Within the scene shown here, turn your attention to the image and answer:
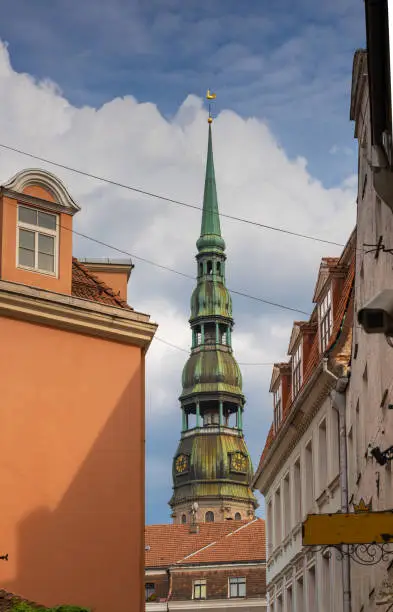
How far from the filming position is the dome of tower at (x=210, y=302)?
137m

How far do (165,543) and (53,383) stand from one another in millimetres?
70171

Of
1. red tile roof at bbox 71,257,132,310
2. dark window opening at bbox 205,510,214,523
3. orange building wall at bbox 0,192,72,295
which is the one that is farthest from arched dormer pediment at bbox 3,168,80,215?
dark window opening at bbox 205,510,214,523

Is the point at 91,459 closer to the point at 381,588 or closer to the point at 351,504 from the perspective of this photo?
the point at 381,588

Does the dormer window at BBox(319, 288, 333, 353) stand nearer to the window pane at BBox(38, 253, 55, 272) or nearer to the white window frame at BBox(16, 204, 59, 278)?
the white window frame at BBox(16, 204, 59, 278)

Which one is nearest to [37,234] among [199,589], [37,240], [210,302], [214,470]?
[37,240]

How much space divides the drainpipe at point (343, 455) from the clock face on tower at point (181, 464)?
4782 inches

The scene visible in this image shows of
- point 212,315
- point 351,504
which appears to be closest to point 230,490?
point 212,315

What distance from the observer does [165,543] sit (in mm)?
88438

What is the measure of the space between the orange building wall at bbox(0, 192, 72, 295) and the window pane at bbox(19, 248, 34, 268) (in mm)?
153

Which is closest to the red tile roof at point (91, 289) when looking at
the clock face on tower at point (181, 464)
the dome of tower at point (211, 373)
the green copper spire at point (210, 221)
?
the dome of tower at point (211, 373)

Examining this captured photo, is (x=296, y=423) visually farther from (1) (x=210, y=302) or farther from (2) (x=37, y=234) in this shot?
(1) (x=210, y=302)

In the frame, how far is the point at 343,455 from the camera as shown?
25.8 metres

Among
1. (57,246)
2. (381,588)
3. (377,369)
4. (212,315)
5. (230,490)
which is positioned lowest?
(381,588)

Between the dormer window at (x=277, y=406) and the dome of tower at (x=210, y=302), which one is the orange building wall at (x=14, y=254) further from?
the dome of tower at (x=210, y=302)
